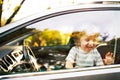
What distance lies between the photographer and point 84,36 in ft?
12.4

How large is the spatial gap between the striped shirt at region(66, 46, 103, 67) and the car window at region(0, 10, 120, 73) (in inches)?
2.2

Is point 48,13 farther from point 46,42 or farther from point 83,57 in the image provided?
point 83,57

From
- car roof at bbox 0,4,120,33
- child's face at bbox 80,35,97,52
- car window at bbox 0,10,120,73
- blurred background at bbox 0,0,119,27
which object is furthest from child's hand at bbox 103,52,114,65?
blurred background at bbox 0,0,119,27

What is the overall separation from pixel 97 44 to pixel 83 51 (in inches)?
7.1

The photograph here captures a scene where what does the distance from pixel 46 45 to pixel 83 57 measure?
0.43 m

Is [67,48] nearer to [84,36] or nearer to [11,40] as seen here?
[84,36]

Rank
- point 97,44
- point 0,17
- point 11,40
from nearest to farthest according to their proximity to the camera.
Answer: point 11,40 < point 97,44 < point 0,17

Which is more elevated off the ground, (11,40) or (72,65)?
(11,40)

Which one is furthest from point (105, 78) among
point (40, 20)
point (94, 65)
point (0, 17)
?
point (0, 17)

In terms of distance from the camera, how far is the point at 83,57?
377cm

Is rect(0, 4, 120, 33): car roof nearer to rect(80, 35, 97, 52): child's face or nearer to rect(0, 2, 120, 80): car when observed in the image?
rect(0, 2, 120, 80): car

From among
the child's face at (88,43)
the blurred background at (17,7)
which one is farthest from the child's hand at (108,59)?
the blurred background at (17,7)

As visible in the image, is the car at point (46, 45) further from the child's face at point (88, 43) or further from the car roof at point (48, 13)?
the child's face at point (88, 43)

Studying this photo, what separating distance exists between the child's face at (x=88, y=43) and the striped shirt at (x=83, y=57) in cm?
4
